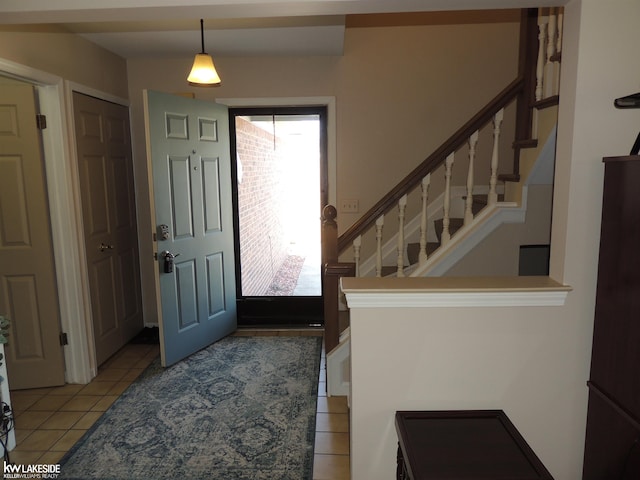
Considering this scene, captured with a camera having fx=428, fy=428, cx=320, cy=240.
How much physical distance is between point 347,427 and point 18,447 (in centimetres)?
178

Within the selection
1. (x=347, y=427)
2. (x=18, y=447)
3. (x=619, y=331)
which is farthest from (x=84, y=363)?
(x=619, y=331)

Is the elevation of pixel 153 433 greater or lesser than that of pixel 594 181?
lesser

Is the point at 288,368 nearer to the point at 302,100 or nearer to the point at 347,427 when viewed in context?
the point at 347,427

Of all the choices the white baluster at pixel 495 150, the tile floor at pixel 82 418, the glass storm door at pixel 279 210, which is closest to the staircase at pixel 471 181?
the white baluster at pixel 495 150

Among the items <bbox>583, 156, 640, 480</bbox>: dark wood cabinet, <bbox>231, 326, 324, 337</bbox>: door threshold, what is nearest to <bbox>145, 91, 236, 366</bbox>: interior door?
<bbox>231, 326, 324, 337</bbox>: door threshold

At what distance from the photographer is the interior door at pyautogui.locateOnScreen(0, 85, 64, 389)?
262 cm

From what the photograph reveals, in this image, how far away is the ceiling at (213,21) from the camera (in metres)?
1.53

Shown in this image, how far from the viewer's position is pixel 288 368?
3.15 metres

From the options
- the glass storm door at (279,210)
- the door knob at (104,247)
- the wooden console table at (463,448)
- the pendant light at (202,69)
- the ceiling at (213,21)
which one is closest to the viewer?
the wooden console table at (463,448)

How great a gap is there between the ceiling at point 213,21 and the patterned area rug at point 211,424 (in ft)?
6.67

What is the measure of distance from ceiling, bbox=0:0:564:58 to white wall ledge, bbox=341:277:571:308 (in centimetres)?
102

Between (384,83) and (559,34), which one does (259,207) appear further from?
(559,34)

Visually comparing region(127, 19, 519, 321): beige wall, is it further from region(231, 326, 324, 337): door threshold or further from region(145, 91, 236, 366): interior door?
region(231, 326, 324, 337): door threshold

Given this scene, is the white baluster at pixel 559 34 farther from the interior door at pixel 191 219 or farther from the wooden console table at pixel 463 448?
the interior door at pixel 191 219
